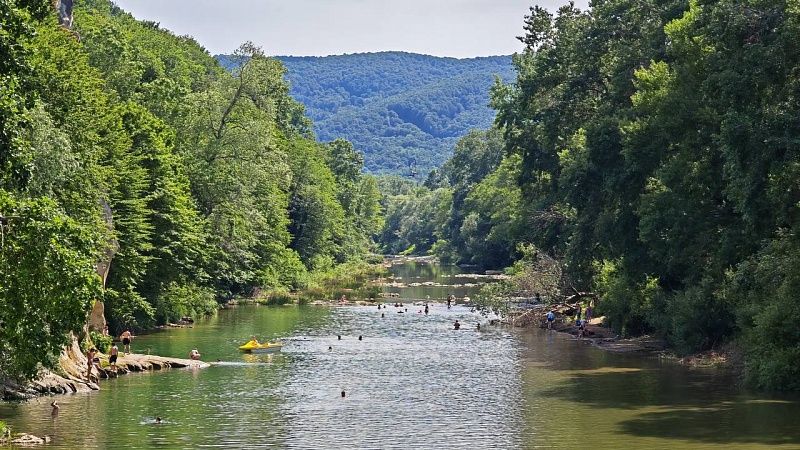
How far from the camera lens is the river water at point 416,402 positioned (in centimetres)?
3512

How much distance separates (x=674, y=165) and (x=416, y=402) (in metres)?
16.4

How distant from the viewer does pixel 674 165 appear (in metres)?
49.8

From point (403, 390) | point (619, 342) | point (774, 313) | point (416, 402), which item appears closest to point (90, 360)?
point (403, 390)

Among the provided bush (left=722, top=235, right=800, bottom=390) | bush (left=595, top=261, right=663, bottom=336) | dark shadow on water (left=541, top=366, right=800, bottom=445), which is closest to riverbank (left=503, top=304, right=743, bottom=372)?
bush (left=595, top=261, right=663, bottom=336)

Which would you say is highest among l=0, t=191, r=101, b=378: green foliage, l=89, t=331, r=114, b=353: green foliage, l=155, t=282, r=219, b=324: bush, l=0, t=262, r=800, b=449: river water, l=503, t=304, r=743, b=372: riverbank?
l=0, t=191, r=101, b=378: green foliage

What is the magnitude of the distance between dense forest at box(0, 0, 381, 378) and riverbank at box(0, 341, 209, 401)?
2089mm

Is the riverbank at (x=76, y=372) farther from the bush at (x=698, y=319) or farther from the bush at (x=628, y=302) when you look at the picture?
Result: the bush at (x=628, y=302)

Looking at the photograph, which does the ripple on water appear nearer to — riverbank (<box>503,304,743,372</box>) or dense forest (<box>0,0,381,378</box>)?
riverbank (<box>503,304,743,372</box>)

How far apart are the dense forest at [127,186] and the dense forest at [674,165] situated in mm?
21995

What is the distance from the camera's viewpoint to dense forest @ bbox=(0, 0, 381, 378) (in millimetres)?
27047

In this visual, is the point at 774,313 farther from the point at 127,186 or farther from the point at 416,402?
the point at 127,186

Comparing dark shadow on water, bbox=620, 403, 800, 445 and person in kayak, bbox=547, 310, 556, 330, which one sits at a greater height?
person in kayak, bbox=547, 310, 556, 330

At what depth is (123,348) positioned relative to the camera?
57.2 m

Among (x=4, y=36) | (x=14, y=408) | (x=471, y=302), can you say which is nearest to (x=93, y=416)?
(x=14, y=408)
